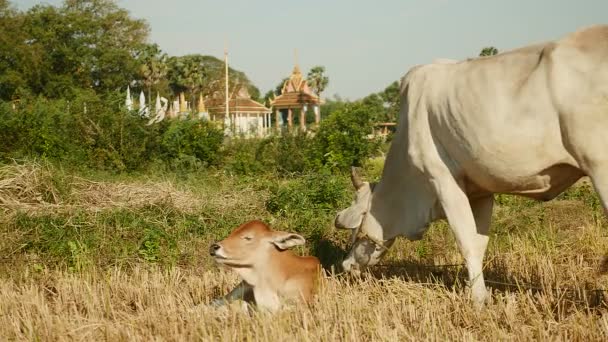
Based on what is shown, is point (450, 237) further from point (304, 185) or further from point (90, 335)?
point (90, 335)

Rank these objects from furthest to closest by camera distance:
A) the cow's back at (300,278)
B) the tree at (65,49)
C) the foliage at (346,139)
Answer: the tree at (65,49) → the foliage at (346,139) → the cow's back at (300,278)

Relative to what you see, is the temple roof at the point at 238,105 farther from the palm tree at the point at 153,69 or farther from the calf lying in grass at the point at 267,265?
the calf lying in grass at the point at 267,265

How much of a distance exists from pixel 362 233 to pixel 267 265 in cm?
93

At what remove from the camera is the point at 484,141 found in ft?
14.4

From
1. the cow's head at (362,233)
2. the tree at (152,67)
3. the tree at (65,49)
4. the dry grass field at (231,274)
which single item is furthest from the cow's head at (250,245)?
the tree at (152,67)

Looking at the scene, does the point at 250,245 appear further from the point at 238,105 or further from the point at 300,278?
the point at 238,105

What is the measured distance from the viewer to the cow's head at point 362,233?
215 inches

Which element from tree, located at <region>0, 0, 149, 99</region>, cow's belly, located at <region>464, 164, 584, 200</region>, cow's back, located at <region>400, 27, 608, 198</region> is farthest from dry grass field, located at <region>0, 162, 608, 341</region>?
tree, located at <region>0, 0, 149, 99</region>

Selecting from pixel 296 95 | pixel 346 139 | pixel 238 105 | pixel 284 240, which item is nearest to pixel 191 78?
pixel 238 105

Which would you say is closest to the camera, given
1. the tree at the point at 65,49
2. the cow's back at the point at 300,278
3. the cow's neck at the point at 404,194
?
the cow's back at the point at 300,278

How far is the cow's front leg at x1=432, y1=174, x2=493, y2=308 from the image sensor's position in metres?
4.69

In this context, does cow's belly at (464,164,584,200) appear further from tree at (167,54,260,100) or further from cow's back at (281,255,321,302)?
tree at (167,54,260,100)

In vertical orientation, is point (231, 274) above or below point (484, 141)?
below

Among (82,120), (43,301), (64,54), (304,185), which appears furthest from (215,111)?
(43,301)
